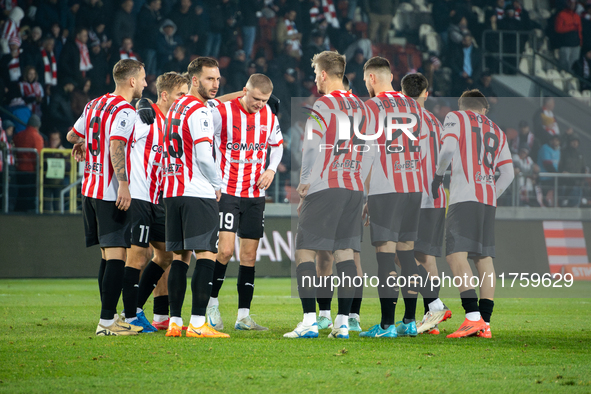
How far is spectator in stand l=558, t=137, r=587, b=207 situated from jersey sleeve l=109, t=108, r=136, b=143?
11.4m

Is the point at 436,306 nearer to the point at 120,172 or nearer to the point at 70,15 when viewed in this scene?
the point at 120,172

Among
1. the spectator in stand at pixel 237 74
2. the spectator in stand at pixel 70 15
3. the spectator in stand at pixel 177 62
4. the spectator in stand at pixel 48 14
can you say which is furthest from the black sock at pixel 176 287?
the spectator in stand at pixel 48 14

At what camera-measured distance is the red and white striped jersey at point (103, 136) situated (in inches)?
226

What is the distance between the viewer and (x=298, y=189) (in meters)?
5.54

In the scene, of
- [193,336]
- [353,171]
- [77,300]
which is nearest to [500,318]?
[353,171]

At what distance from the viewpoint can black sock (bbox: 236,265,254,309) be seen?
20.9 ft

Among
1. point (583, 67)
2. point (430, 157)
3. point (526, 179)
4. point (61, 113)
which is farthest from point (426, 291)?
point (583, 67)

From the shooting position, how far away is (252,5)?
692 inches

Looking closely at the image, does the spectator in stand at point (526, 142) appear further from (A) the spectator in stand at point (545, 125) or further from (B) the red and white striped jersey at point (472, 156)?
(B) the red and white striped jersey at point (472, 156)

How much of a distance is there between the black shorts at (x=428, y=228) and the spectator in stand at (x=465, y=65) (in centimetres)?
1213

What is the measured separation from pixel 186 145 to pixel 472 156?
93.2 inches

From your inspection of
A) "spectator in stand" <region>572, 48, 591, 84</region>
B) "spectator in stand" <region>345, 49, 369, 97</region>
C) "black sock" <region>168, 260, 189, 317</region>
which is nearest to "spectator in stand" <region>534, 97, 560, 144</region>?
"spectator in stand" <region>572, 48, 591, 84</region>

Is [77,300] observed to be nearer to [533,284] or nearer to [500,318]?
[500,318]

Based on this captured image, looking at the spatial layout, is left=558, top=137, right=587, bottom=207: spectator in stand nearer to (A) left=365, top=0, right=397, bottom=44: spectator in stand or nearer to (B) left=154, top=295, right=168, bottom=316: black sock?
(A) left=365, top=0, right=397, bottom=44: spectator in stand
